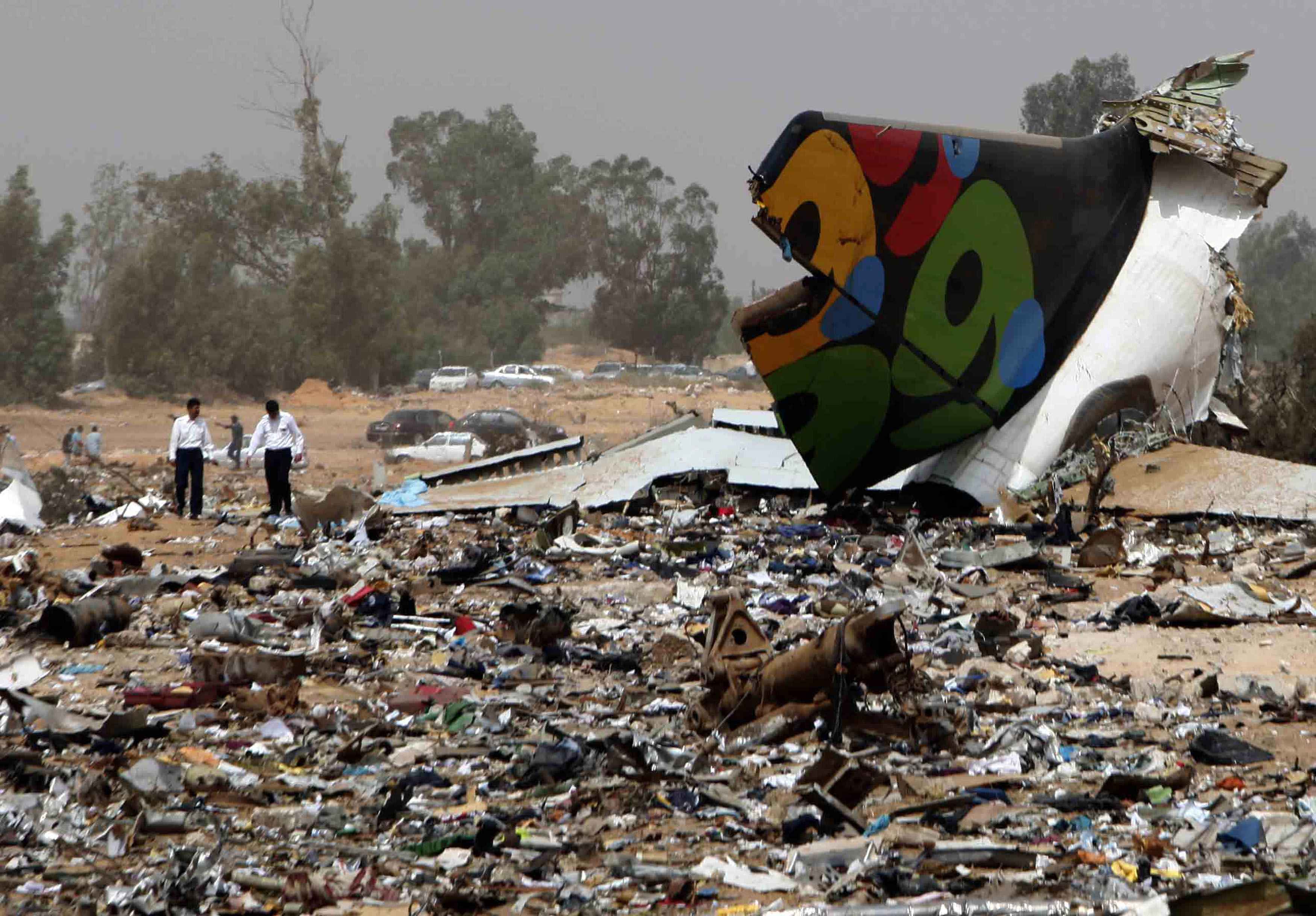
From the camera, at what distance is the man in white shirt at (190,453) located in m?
14.8

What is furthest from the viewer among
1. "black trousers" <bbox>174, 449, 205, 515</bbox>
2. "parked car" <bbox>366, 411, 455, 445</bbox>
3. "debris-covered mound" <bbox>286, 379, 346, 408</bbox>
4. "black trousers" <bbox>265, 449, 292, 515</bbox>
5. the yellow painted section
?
"debris-covered mound" <bbox>286, 379, 346, 408</bbox>

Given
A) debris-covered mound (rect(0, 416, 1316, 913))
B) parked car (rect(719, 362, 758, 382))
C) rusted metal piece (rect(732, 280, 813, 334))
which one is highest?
rusted metal piece (rect(732, 280, 813, 334))

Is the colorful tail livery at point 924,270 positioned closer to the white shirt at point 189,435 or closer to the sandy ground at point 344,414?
the white shirt at point 189,435

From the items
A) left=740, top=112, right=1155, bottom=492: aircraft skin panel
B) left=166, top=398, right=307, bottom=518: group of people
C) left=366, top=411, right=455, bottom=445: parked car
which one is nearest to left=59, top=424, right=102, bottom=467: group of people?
left=366, top=411, right=455, bottom=445: parked car

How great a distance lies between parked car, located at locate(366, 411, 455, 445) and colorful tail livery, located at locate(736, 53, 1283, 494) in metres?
18.8

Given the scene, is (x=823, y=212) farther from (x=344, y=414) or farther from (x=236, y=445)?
(x=344, y=414)

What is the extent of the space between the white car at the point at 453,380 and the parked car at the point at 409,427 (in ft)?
51.6

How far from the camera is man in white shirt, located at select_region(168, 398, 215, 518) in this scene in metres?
14.8

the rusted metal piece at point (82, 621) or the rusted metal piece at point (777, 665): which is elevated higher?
the rusted metal piece at point (777, 665)

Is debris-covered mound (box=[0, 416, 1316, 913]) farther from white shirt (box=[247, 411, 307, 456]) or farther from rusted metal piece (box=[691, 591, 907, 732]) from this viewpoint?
white shirt (box=[247, 411, 307, 456])

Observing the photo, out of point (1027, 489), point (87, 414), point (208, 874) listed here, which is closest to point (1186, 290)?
point (1027, 489)

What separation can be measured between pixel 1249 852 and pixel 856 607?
16.2 feet

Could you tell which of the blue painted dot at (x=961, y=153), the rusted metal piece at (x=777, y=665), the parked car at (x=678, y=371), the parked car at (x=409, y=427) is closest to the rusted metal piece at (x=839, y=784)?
the rusted metal piece at (x=777, y=665)

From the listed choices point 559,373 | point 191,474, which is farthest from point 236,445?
point 559,373
